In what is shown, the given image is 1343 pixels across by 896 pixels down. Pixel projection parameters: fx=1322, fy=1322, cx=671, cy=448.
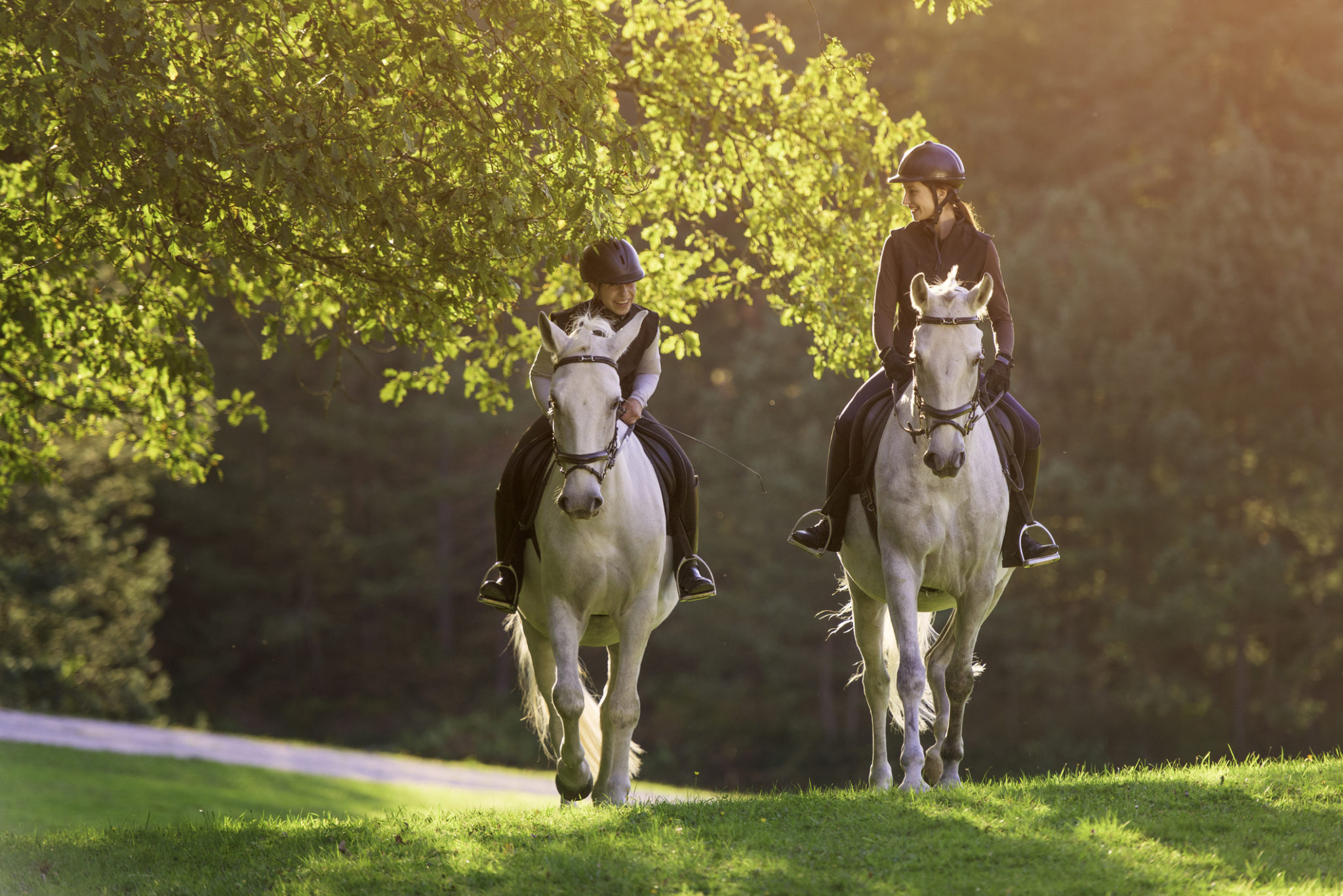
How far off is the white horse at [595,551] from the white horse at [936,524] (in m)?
1.48

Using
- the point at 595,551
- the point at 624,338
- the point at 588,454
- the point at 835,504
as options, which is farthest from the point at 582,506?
the point at 835,504

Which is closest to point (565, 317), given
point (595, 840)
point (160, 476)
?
point (595, 840)

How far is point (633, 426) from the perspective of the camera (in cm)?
857

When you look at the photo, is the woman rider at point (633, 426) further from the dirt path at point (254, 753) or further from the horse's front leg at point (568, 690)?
the dirt path at point (254, 753)

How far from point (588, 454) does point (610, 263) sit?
1.67 meters

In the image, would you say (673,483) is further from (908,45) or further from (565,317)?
(908,45)

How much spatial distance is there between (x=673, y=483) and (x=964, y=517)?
190cm

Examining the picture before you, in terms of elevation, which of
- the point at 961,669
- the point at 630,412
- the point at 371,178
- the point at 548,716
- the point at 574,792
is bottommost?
the point at 574,792

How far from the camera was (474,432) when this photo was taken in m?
40.8

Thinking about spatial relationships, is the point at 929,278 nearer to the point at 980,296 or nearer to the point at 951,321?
the point at 980,296

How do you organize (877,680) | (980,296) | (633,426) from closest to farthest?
(980,296)
(633,426)
(877,680)

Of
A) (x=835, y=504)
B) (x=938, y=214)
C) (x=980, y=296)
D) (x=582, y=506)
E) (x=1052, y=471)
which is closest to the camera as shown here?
(x=582, y=506)

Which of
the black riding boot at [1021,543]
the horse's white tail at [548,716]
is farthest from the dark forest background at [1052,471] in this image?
the horse's white tail at [548,716]

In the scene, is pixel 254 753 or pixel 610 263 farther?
pixel 254 753
